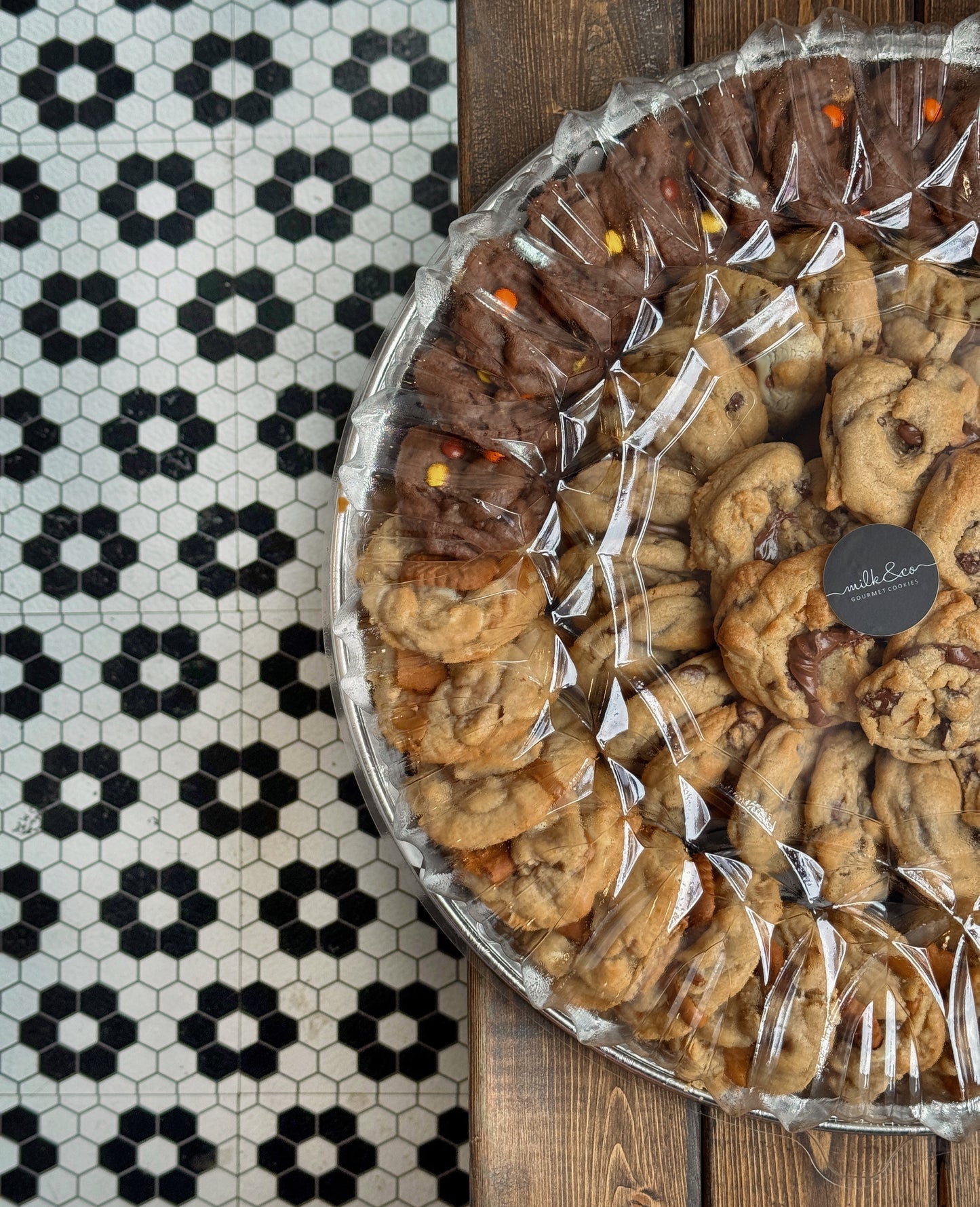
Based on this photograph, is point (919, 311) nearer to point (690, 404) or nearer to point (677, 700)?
point (690, 404)

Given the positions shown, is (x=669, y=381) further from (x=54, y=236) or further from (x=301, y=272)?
(x=54, y=236)

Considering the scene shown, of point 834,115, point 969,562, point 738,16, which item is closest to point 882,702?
point 969,562

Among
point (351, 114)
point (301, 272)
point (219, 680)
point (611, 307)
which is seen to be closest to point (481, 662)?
point (611, 307)

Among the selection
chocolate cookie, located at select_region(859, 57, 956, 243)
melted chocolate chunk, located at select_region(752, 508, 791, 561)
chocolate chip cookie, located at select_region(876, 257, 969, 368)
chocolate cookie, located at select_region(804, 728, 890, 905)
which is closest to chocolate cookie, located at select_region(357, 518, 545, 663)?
melted chocolate chunk, located at select_region(752, 508, 791, 561)

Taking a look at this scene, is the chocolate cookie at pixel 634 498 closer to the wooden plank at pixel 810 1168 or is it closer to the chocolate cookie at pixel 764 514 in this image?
the chocolate cookie at pixel 764 514

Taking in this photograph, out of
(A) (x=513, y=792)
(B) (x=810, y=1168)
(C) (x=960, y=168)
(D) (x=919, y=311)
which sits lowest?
(B) (x=810, y=1168)

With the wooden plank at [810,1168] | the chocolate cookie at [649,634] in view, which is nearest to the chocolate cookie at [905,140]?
the chocolate cookie at [649,634]
